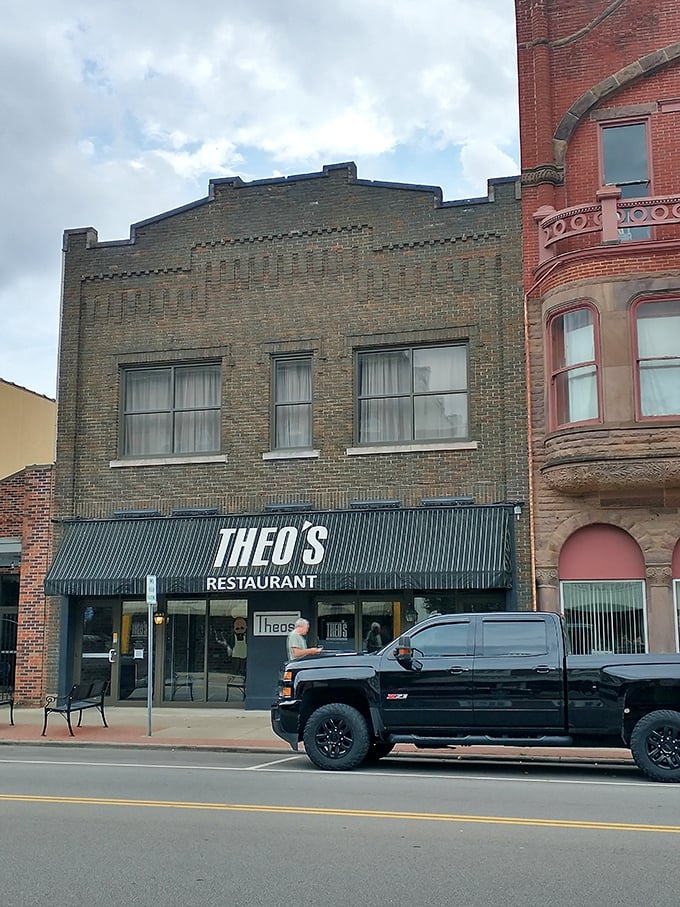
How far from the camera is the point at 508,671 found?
475 inches

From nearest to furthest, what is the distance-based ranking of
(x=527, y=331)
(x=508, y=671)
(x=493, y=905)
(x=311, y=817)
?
(x=493, y=905) → (x=311, y=817) → (x=508, y=671) → (x=527, y=331)

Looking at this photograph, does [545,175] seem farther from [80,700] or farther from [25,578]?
[25,578]

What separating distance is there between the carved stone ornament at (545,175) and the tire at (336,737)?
11147mm

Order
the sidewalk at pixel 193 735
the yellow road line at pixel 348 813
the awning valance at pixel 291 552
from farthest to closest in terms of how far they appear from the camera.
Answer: the awning valance at pixel 291 552, the sidewalk at pixel 193 735, the yellow road line at pixel 348 813

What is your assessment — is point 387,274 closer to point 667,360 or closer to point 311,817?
point 667,360

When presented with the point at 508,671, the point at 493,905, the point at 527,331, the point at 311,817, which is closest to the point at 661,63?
the point at 527,331

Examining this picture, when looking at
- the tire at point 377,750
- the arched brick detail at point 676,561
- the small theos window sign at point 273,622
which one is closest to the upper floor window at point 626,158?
the arched brick detail at point 676,561

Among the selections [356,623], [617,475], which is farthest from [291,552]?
[617,475]

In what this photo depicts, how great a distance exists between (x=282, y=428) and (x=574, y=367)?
5.74m

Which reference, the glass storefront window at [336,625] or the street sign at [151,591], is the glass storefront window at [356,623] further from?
the street sign at [151,591]

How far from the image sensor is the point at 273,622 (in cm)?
1947

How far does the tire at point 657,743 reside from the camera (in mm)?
11375

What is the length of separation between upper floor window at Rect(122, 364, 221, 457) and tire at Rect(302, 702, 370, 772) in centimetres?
897

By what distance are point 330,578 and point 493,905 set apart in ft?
39.9
